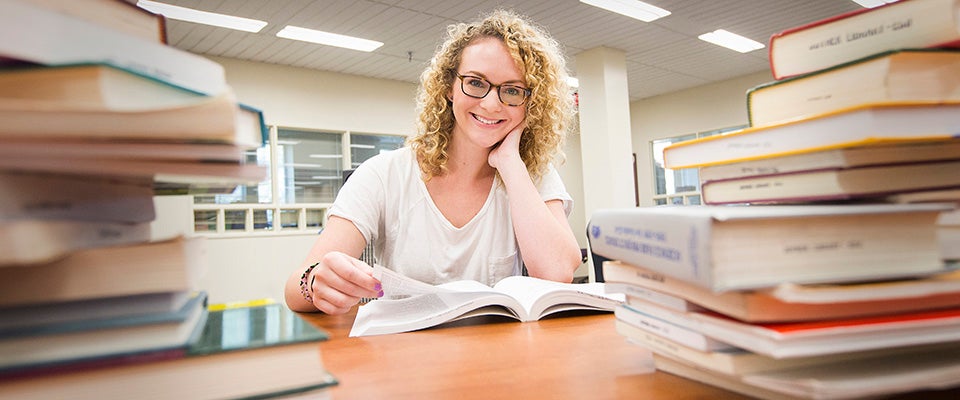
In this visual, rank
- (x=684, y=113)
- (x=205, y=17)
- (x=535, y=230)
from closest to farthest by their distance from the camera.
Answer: (x=535, y=230) < (x=205, y=17) < (x=684, y=113)

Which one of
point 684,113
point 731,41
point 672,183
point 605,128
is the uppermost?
point 731,41

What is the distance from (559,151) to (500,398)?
1.36 m

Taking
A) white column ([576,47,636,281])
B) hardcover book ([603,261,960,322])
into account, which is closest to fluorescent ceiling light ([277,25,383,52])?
white column ([576,47,636,281])

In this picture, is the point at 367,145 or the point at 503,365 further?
the point at 367,145

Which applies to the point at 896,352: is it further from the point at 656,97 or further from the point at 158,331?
the point at 656,97

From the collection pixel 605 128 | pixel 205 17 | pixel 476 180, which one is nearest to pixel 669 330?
pixel 476 180

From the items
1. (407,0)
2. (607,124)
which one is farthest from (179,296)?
(607,124)

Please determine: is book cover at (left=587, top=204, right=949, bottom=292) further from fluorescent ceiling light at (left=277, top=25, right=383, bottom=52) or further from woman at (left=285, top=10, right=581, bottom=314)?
fluorescent ceiling light at (left=277, top=25, right=383, bottom=52)

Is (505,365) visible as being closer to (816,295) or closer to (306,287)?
(816,295)

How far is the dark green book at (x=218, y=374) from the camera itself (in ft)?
1.07

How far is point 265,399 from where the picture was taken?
0.37 m

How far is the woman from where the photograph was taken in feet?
4.75

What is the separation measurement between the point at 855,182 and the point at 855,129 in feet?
0.20

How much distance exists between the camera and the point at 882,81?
0.45 m
